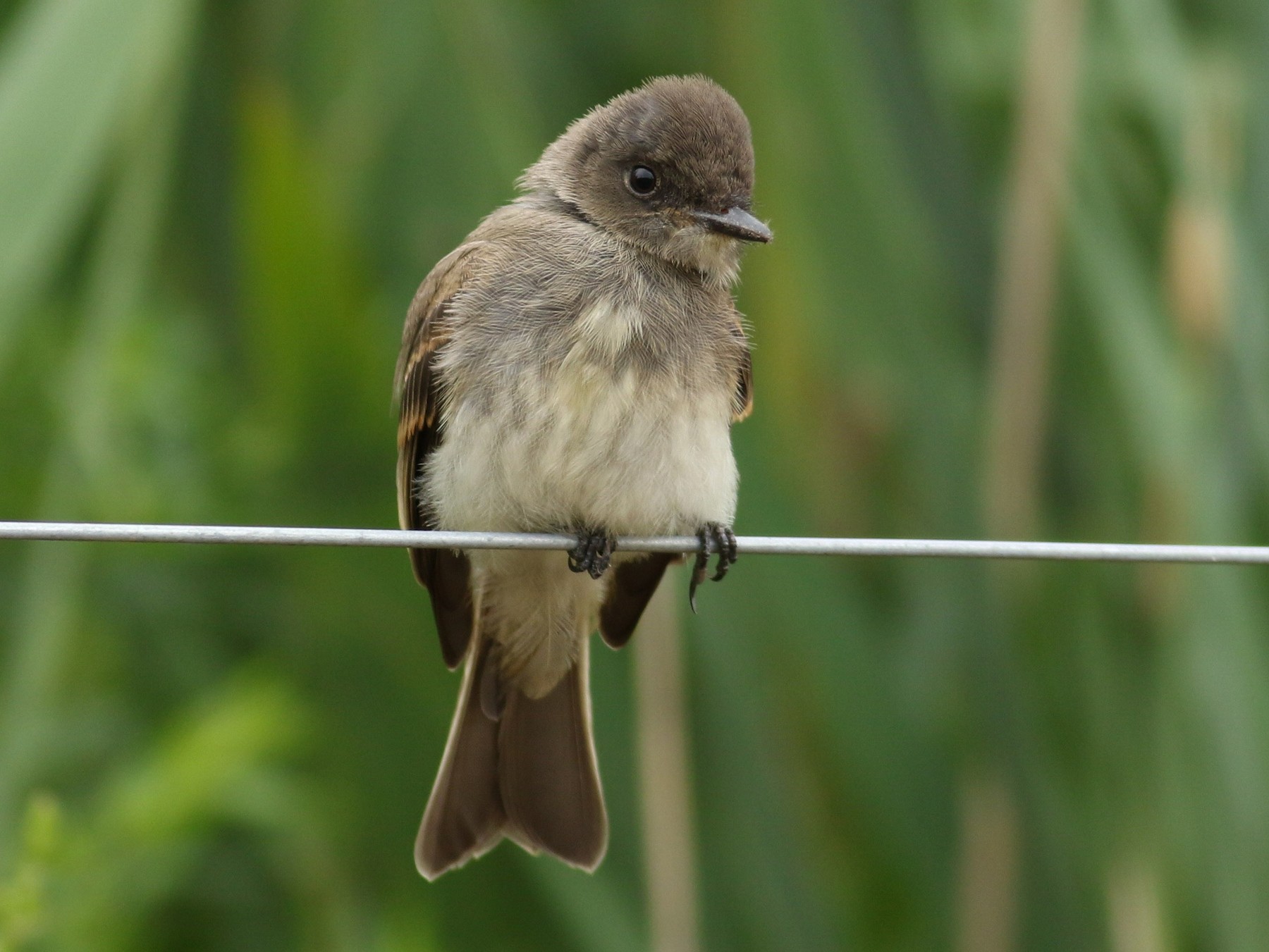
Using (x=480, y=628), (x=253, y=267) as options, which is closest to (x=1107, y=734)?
(x=480, y=628)

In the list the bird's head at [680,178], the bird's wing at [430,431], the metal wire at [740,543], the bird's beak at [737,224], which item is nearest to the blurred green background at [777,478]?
the bird's wing at [430,431]

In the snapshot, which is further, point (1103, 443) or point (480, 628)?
point (1103, 443)

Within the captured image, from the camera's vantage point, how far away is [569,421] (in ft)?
8.64

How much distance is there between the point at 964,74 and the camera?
3.91m

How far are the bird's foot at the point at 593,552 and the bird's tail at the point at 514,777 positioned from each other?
42 centimetres

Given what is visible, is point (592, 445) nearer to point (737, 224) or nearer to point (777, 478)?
point (737, 224)

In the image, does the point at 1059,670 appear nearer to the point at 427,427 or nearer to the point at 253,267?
the point at 427,427

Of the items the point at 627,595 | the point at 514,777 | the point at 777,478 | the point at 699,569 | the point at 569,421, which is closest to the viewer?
the point at 569,421

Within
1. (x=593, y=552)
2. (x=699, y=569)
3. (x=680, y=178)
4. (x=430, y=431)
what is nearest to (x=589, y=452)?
(x=593, y=552)

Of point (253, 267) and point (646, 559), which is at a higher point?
point (253, 267)

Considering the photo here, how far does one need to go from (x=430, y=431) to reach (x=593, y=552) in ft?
1.36

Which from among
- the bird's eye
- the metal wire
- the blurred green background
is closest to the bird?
the bird's eye

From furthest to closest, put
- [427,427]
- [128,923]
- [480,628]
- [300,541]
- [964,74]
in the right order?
[964,74] → [128,923] → [480,628] → [427,427] → [300,541]

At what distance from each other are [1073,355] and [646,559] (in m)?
1.05
